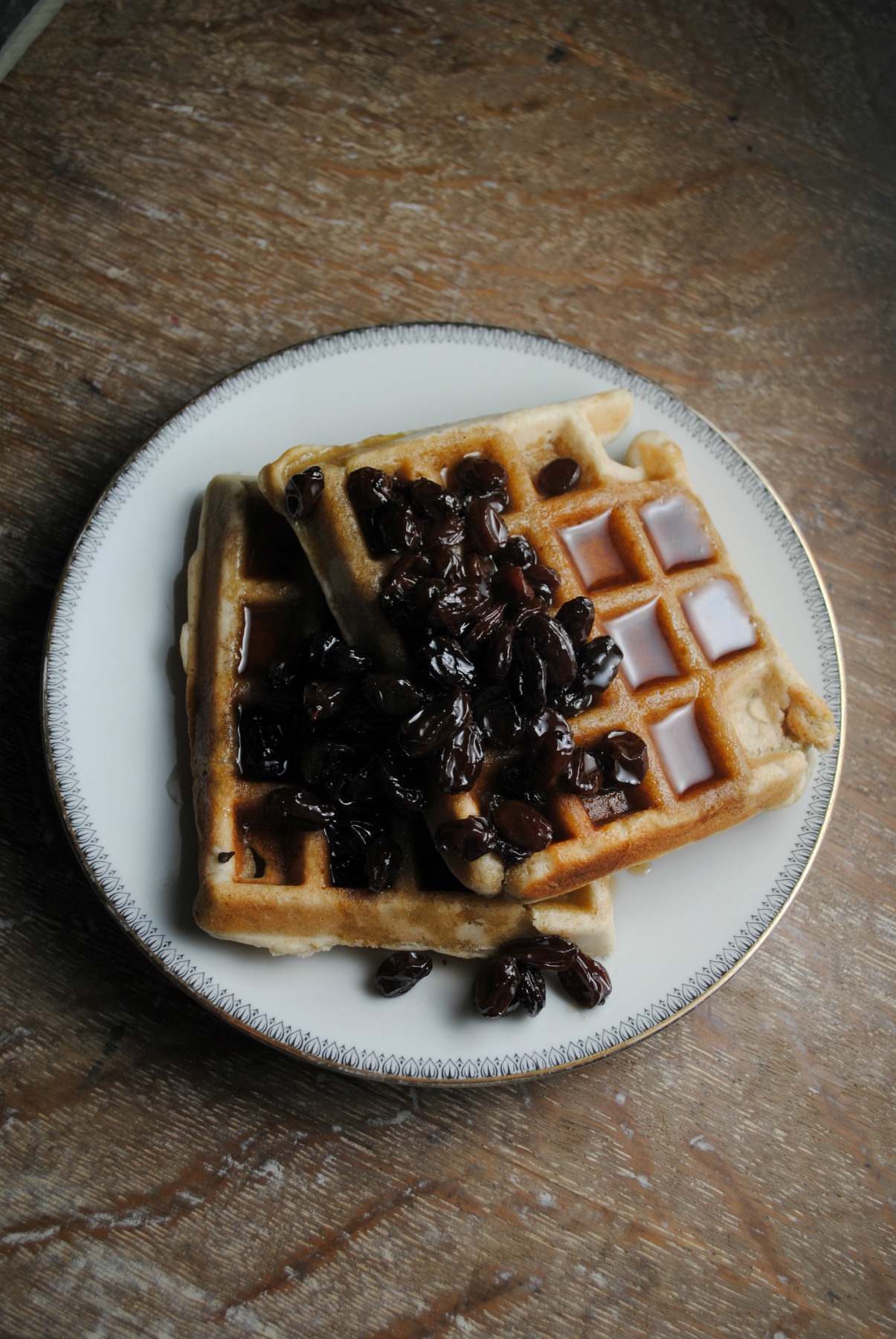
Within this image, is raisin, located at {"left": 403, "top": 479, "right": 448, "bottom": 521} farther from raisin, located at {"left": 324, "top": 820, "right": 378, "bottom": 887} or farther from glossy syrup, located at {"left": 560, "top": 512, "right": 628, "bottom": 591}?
raisin, located at {"left": 324, "top": 820, "right": 378, "bottom": 887}

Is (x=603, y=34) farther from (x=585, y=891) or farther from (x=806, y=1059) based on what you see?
(x=806, y=1059)

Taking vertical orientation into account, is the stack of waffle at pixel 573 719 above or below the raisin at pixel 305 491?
below

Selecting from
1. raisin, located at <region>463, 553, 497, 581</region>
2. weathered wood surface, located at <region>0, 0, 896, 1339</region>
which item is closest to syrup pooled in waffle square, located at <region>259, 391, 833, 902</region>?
raisin, located at <region>463, 553, 497, 581</region>

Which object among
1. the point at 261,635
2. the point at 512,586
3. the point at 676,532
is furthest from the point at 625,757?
the point at 261,635

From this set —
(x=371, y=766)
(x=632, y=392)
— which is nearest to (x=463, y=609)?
(x=371, y=766)

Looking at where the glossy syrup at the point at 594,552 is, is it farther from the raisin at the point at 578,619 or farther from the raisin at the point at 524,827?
the raisin at the point at 524,827

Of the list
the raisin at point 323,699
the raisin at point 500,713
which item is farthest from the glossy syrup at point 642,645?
the raisin at point 323,699
